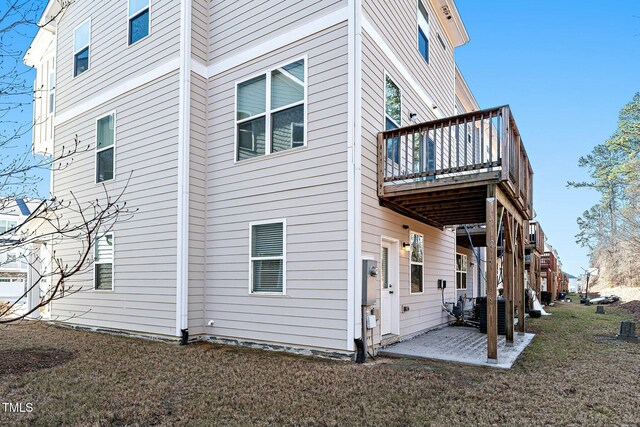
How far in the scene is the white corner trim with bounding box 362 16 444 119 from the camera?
268 inches

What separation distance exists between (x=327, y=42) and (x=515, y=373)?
5.40 m

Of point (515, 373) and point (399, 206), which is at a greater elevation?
point (399, 206)

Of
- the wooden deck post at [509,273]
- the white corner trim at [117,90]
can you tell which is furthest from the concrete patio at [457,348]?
the white corner trim at [117,90]

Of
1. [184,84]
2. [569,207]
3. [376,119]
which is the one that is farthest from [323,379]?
[569,207]

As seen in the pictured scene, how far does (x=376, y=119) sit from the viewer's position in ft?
23.1

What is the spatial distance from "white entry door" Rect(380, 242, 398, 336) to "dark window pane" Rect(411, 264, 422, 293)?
0.86 metres

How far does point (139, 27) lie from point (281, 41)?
12.0 ft

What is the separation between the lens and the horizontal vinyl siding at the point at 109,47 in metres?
8.20

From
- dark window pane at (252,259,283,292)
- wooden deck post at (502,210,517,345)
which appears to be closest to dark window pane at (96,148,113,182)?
dark window pane at (252,259,283,292)

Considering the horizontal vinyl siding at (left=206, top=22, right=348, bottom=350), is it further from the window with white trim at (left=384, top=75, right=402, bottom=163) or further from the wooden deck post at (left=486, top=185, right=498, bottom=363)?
the wooden deck post at (left=486, top=185, right=498, bottom=363)

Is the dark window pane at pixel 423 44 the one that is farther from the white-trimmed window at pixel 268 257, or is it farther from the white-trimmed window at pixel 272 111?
the white-trimmed window at pixel 268 257

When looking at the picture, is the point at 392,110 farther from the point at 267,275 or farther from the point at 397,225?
the point at 267,275

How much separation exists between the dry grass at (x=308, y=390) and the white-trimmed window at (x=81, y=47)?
6637mm

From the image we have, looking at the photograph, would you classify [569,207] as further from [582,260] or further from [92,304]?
[92,304]
